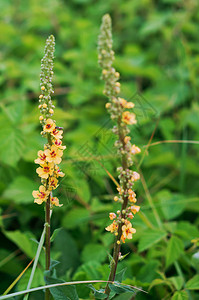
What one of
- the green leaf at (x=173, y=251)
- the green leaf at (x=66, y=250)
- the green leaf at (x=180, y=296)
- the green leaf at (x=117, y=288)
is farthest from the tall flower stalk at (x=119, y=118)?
the green leaf at (x=66, y=250)

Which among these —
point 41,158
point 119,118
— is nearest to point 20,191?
point 41,158

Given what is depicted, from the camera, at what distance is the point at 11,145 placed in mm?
2088

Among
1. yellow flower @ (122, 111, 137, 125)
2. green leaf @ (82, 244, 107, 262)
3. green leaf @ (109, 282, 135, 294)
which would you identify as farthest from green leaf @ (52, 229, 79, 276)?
yellow flower @ (122, 111, 137, 125)

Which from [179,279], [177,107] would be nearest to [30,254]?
[179,279]

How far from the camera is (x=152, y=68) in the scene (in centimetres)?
332

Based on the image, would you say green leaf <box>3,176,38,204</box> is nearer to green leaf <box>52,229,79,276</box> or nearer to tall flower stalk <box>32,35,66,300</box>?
green leaf <box>52,229,79,276</box>

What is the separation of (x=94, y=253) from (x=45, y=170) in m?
1.01

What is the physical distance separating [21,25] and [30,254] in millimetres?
3238

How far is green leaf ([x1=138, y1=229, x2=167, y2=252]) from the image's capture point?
1662 millimetres

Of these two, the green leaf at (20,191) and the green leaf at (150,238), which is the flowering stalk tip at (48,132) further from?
the green leaf at (20,191)

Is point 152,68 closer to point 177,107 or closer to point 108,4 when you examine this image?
point 177,107

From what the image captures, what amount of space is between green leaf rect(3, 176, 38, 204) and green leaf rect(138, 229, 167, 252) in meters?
0.75

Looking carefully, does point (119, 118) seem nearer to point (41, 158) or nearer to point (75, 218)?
point (41, 158)

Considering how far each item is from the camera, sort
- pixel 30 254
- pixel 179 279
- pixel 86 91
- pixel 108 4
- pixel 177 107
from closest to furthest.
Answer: pixel 179 279, pixel 30 254, pixel 86 91, pixel 177 107, pixel 108 4
